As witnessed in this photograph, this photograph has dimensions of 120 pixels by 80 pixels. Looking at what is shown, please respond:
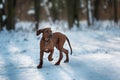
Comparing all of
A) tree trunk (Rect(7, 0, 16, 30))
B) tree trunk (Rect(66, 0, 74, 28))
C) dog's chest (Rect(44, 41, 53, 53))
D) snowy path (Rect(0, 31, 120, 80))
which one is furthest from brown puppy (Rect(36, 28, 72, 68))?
tree trunk (Rect(66, 0, 74, 28))

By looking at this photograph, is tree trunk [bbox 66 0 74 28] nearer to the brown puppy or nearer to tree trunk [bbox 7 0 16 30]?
tree trunk [bbox 7 0 16 30]

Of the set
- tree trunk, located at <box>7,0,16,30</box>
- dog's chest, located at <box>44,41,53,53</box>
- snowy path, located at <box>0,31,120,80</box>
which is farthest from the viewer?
tree trunk, located at <box>7,0,16,30</box>

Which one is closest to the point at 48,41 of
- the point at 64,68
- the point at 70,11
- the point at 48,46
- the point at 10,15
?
the point at 48,46

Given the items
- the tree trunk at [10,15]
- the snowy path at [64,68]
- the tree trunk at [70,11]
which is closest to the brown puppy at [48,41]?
the snowy path at [64,68]

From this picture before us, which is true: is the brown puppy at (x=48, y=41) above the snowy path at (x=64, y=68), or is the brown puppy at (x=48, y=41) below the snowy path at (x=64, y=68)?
above

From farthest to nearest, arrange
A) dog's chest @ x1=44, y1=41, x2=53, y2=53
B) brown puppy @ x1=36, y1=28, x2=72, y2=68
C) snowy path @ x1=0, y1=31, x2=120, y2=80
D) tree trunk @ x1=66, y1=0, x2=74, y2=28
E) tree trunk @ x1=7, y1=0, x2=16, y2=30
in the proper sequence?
tree trunk @ x1=66, y1=0, x2=74, y2=28 → tree trunk @ x1=7, y1=0, x2=16, y2=30 → dog's chest @ x1=44, y1=41, x2=53, y2=53 → brown puppy @ x1=36, y1=28, x2=72, y2=68 → snowy path @ x1=0, y1=31, x2=120, y2=80

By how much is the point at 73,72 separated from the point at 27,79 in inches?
42.3

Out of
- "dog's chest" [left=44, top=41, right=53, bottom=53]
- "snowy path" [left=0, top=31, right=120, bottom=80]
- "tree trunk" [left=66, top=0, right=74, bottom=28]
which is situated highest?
"dog's chest" [left=44, top=41, right=53, bottom=53]

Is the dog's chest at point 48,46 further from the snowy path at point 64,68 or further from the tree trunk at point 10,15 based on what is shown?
the tree trunk at point 10,15

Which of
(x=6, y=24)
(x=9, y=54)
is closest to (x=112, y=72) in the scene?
(x=9, y=54)

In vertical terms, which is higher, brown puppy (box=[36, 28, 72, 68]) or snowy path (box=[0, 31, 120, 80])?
brown puppy (box=[36, 28, 72, 68])

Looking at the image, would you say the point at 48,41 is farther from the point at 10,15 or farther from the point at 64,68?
the point at 10,15

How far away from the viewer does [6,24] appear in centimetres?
2158

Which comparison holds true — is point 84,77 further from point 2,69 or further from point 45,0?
point 45,0
